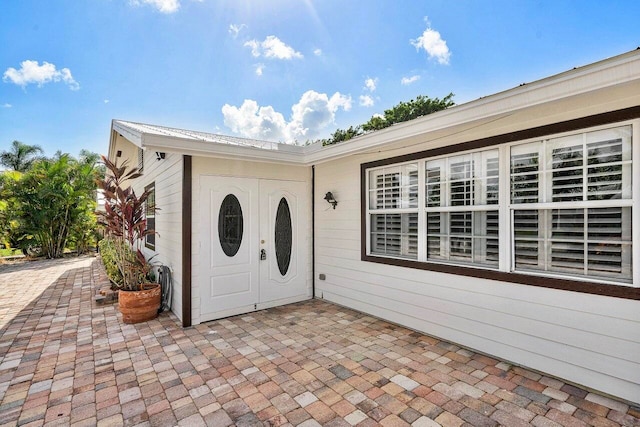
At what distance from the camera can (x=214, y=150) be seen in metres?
4.19

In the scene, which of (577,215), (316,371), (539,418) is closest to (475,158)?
(577,215)

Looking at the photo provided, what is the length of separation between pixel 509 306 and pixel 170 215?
4812 mm

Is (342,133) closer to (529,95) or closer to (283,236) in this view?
(283,236)

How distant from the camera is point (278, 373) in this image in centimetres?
303

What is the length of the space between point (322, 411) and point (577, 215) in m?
2.76

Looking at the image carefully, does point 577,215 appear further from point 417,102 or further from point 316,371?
point 417,102

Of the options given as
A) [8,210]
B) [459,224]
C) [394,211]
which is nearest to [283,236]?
[394,211]

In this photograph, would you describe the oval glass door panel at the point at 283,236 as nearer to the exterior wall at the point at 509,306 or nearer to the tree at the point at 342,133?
the exterior wall at the point at 509,306

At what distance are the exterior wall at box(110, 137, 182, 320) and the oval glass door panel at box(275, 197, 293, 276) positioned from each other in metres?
1.54

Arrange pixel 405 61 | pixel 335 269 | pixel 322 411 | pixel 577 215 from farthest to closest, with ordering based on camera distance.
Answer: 1. pixel 405 61
2. pixel 335 269
3. pixel 577 215
4. pixel 322 411

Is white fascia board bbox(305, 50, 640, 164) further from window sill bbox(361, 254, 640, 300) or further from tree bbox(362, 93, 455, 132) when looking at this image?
tree bbox(362, 93, 455, 132)

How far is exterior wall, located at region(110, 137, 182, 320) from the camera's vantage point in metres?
4.58

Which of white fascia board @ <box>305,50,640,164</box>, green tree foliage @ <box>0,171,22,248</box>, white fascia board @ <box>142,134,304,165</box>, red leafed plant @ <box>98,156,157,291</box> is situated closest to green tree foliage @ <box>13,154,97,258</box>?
green tree foliage @ <box>0,171,22,248</box>

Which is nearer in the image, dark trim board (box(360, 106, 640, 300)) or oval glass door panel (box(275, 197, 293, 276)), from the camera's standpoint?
dark trim board (box(360, 106, 640, 300))
